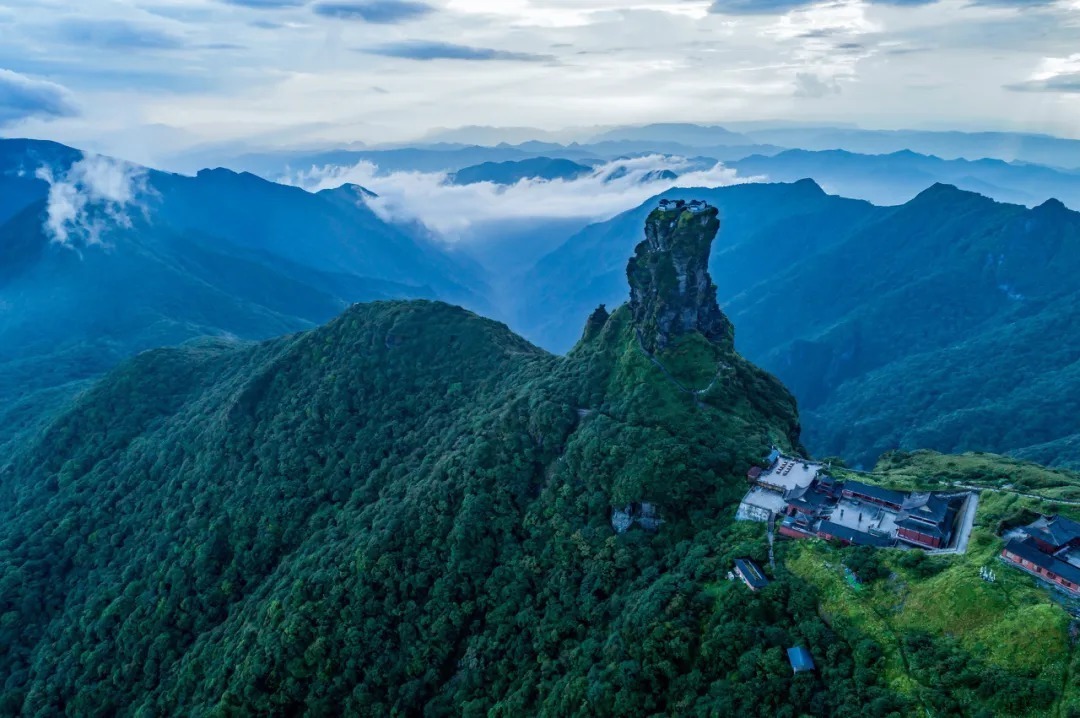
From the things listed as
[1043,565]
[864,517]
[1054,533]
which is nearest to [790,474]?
[864,517]

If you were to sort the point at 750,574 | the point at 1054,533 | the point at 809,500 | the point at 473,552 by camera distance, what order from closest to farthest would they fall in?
1. the point at 1054,533
2. the point at 750,574
3. the point at 809,500
4. the point at 473,552

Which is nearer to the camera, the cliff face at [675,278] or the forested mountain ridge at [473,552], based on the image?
the forested mountain ridge at [473,552]

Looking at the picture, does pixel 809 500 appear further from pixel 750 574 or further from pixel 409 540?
pixel 409 540

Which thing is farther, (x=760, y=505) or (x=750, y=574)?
(x=760, y=505)

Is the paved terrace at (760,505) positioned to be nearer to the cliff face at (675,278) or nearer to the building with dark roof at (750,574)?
the building with dark roof at (750,574)

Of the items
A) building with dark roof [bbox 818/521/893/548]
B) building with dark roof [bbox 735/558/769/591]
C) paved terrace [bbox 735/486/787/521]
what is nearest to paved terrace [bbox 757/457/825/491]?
paved terrace [bbox 735/486/787/521]

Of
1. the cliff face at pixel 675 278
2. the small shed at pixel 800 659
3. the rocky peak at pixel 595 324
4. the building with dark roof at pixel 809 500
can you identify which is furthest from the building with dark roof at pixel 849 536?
the rocky peak at pixel 595 324
